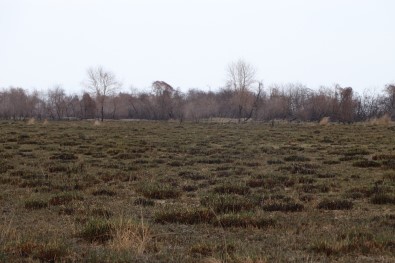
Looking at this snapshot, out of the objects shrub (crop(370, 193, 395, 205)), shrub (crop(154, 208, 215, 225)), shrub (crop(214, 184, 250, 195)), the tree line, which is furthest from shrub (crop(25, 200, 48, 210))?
the tree line

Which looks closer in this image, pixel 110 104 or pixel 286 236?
pixel 286 236

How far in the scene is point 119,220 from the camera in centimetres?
616

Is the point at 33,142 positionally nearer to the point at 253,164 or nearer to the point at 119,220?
the point at 253,164

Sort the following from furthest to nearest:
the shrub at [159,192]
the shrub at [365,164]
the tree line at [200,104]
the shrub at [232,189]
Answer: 1. the tree line at [200,104]
2. the shrub at [365,164]
3. the shrub at [232,189]
4. the shrub at [159,192]

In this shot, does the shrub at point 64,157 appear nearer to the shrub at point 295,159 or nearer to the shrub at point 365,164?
the shrub at point 295,159

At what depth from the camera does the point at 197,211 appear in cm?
729

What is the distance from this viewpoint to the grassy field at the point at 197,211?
17.3 ft

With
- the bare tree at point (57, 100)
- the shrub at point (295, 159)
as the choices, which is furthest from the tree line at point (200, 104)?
the shrub at point (295, 159)

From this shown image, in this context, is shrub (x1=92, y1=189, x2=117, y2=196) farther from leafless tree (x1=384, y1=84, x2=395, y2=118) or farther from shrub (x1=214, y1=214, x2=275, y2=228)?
leafless tree (x1=384, y1=84, x2=395, y2=118)

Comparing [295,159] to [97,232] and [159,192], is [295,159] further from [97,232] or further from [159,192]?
[97,232]

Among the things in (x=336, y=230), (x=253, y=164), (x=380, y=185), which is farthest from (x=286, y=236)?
(x=253, y=164)

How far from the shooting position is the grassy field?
207 inches

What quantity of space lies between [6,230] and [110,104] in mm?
93666

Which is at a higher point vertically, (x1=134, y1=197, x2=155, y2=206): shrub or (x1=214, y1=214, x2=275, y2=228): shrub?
(x1=214, y1=214, x2=275, y2=228): shrub
